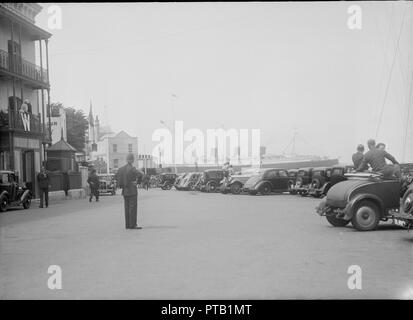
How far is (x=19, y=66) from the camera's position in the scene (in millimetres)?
28375

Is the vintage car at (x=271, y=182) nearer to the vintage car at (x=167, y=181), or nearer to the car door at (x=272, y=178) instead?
the car door at (x=272, y=178)

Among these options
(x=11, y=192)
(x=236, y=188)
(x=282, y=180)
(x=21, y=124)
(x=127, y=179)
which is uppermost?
(x=21, y=124)

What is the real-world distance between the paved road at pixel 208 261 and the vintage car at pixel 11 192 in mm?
9440

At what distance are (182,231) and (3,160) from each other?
1890 cm

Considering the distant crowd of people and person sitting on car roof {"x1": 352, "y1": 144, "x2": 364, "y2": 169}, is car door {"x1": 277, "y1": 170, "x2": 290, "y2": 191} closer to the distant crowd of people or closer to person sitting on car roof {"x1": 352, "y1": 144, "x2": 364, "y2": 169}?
person sitting on car roof {"x1": 352, "y1": 144, "x2": 364, "y2": 169}

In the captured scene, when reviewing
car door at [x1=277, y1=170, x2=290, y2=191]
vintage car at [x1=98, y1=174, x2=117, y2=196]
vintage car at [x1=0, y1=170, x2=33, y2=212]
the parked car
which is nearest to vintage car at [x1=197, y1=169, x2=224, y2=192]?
vintage car at [x1=98, y1=174, x2=117, y2=196]

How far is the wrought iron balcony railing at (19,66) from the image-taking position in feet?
87.7

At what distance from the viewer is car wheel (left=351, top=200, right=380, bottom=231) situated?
10430 millimetres

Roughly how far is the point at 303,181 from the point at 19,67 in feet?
54.4

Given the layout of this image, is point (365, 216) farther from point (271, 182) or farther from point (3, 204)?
point (271, 182)

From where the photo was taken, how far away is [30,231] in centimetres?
1221

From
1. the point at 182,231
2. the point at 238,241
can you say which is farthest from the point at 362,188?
the point at 182,231

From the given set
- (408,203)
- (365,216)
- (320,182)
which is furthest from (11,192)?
(408,203)
